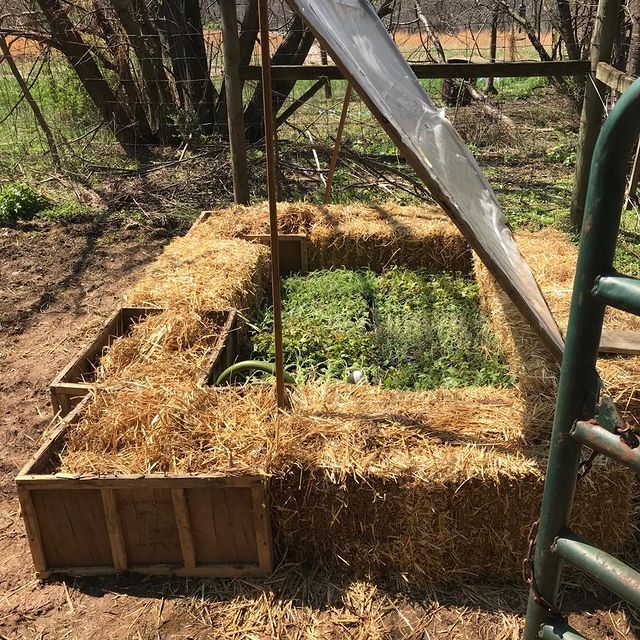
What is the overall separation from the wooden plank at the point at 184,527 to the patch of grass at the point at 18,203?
6.51 metres

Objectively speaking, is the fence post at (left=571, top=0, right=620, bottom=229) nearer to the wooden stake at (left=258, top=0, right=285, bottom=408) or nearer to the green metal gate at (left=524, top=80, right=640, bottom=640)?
the wooden stake at (left=258, top=0, right=285, bottom=408)

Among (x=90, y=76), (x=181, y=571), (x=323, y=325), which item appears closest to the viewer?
(x=181, y=571)

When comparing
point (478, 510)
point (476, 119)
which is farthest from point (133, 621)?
point (476, 119)

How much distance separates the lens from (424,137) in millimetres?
3039

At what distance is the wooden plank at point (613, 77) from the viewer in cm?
521

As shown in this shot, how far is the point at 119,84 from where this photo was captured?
999 cm

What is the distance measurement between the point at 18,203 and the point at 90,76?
2775mm

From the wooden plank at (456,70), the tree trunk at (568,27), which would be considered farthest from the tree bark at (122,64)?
the tree trunk at (568,27)

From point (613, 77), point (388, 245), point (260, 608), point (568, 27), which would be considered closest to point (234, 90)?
point (388, 245)

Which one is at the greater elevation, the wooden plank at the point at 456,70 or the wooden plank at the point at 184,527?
the wooden plank at the point at 456,70

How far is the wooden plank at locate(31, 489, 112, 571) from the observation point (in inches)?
120

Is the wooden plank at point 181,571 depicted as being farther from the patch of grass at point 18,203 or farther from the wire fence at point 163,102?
the wire fence at point 163,102

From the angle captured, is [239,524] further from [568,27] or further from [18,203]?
[568,27]

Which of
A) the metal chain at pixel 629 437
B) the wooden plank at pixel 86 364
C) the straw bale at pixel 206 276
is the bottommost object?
the wooden plank at pixel 86 364
